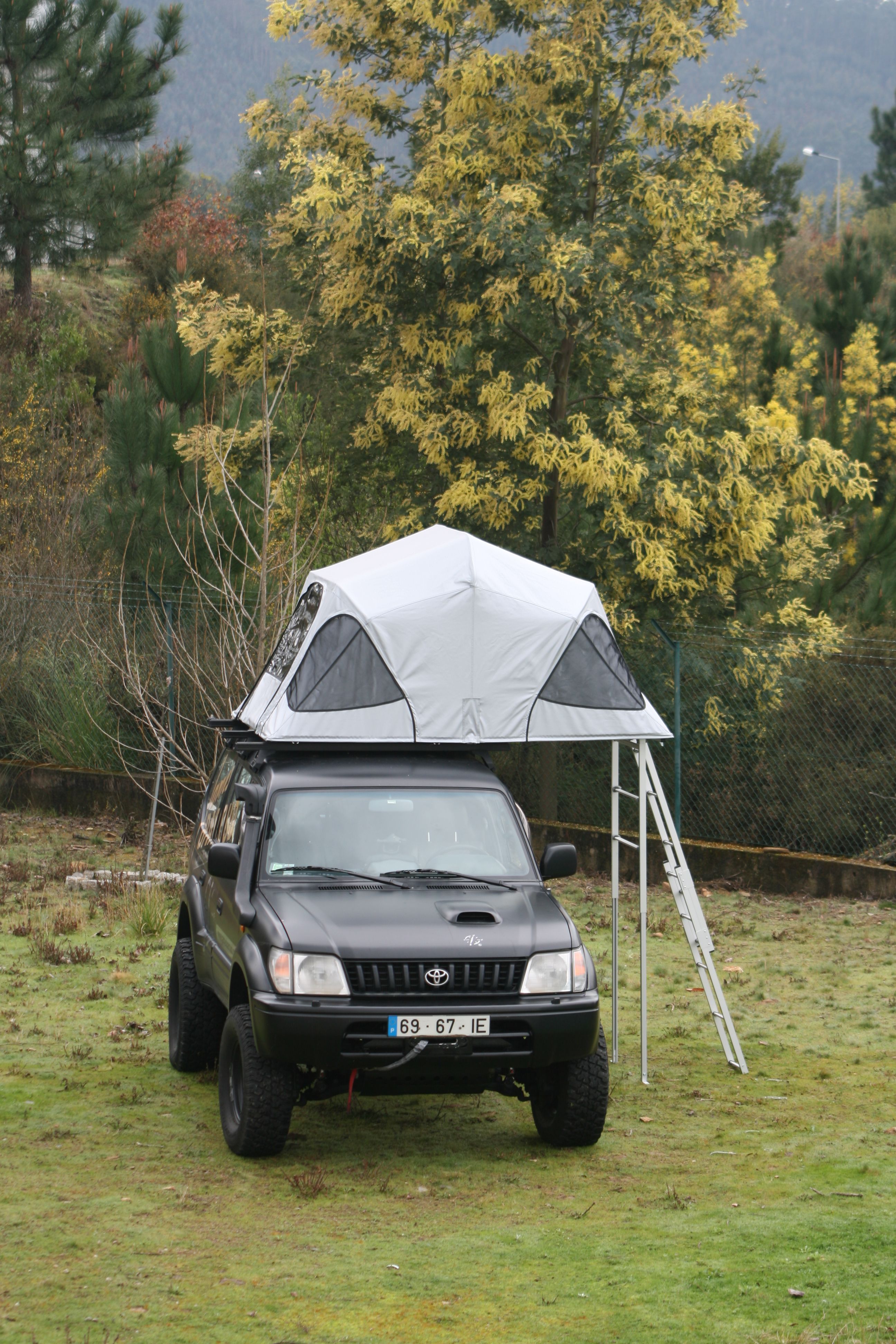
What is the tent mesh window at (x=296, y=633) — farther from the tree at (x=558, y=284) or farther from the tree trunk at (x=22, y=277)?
the tree trunk at (x=22, y=277)

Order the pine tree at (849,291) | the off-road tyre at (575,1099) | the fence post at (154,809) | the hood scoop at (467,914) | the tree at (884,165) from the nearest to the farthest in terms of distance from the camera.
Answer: the hood scoop at (467,914)
the off-road tyre at (575,1099)
the fence post at (154,809)
the pine tree at (849,291)
the tree at (884,165)

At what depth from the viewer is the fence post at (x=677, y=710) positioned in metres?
15.3

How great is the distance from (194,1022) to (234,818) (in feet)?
3.88

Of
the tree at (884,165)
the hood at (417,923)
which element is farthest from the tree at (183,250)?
the tree at (884,165)

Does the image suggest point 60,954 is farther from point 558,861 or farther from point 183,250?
point 183,250

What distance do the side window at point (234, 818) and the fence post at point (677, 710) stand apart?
299 inches

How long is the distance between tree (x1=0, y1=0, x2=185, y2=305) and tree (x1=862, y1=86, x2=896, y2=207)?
43.5 meters

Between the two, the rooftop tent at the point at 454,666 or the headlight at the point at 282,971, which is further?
the rooftop tent at the point at 454,666

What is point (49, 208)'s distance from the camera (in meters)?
30.2

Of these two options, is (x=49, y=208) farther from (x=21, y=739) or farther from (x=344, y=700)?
(x=344, y=700)

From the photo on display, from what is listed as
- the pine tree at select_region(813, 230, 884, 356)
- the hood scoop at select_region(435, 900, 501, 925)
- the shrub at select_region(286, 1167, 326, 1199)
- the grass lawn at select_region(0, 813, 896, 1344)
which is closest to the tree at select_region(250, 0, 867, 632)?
the grass lawn at select_region(0, 813, 896, 1344)

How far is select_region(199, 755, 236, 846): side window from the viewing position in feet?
28.5

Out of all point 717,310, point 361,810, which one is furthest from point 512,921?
point 717,310

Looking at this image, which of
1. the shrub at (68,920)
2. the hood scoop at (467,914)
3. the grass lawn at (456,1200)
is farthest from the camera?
the shrub at (68,920)
